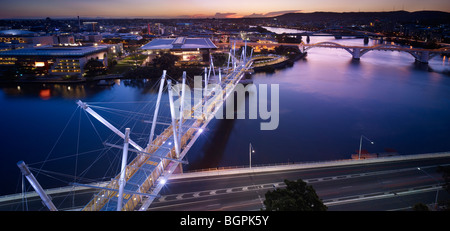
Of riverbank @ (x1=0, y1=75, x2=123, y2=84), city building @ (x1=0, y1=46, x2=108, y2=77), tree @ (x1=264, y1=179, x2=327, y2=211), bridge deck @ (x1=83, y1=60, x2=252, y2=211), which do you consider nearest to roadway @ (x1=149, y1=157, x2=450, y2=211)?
bridge deck @ (x1=83, y1=60, x2=252, y2=211)

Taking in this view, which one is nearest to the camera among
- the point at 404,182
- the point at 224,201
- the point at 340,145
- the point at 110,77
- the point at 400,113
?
the point at 224,201

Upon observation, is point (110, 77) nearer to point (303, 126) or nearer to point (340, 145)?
point (303, 126)

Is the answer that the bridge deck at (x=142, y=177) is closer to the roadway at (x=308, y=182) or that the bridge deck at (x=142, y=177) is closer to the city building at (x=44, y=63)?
the roadway at (x=308, y=182)

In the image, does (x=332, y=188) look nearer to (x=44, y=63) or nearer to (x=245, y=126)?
(x=245, y=126)

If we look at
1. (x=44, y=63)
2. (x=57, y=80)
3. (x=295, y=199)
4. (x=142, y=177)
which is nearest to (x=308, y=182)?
(x=295, y=199)
